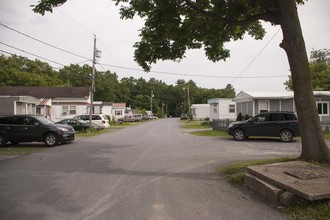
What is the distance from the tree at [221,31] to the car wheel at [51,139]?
24.5 ft

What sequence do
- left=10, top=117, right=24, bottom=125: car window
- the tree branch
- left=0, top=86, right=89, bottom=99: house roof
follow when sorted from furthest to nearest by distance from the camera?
1. left=0, top=86, right=89, bottom=99: house roof
2. left=10, top=117, right=24, bottom=125: car window
3. the tree branch

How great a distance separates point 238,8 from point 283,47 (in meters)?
2.59

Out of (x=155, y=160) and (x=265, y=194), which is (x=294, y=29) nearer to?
(x=265, y=194)

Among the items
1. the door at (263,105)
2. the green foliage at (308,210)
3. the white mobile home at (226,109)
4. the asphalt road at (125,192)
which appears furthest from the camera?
the white mobile home at (226,109)

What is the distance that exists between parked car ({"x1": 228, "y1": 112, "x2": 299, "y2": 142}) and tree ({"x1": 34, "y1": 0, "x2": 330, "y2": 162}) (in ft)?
21.4

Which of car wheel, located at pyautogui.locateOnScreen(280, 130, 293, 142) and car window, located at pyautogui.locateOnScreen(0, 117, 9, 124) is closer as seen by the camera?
car window, located at pyautogui.locateOnScreen(0, 117, 9, 124)

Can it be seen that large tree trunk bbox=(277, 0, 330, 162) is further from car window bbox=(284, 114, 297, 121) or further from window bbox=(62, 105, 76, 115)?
window bbox=(62, 105, 76, 115)

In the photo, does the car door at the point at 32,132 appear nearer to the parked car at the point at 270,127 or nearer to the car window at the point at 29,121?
the car window at the point at 29,121

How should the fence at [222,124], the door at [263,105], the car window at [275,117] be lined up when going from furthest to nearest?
the door at [263,105] → the fence at [222,124] → the car window at [275,117]

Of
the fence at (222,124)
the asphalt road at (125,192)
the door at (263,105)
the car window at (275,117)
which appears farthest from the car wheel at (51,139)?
the door at (263,105)

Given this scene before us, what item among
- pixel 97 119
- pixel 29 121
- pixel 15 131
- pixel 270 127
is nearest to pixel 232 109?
pixel 97 119

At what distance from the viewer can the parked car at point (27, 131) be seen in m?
17.1

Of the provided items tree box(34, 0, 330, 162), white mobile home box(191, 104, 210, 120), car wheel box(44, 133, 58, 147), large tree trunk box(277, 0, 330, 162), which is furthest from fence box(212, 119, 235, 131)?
white mobile home box(191, 104, 210, 120)

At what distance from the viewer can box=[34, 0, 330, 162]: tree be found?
27.5ft
